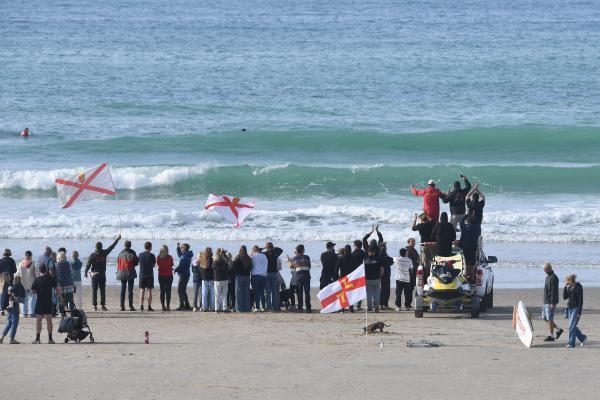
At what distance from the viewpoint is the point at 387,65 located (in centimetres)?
6038

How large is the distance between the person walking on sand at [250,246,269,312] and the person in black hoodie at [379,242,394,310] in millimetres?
2089

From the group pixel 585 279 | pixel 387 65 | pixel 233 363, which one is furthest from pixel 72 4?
pixel 233 363

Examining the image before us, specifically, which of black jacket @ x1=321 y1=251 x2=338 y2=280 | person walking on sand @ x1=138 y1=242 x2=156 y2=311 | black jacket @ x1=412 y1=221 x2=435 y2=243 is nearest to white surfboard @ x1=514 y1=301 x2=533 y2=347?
black jacket @ x1=412 y1=221 x2=435 y2=243

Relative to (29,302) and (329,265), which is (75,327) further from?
(329,265)

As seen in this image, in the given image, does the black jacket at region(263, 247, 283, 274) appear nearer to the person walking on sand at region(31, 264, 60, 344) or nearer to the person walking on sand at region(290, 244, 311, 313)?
the person walking on sand at region(290, 244, 311, 313)

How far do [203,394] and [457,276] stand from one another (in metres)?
6.71

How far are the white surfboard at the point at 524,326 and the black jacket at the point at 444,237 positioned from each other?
2.74m

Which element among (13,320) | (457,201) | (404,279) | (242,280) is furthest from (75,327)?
(457,201)

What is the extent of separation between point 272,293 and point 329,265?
1.16 meters

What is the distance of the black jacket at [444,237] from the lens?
2025 cm

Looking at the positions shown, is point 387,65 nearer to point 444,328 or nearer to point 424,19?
point 424,19

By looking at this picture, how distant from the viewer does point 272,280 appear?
21.2 meters

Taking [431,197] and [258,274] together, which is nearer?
[258,274]

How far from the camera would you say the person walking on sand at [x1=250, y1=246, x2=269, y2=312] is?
2100 cm
